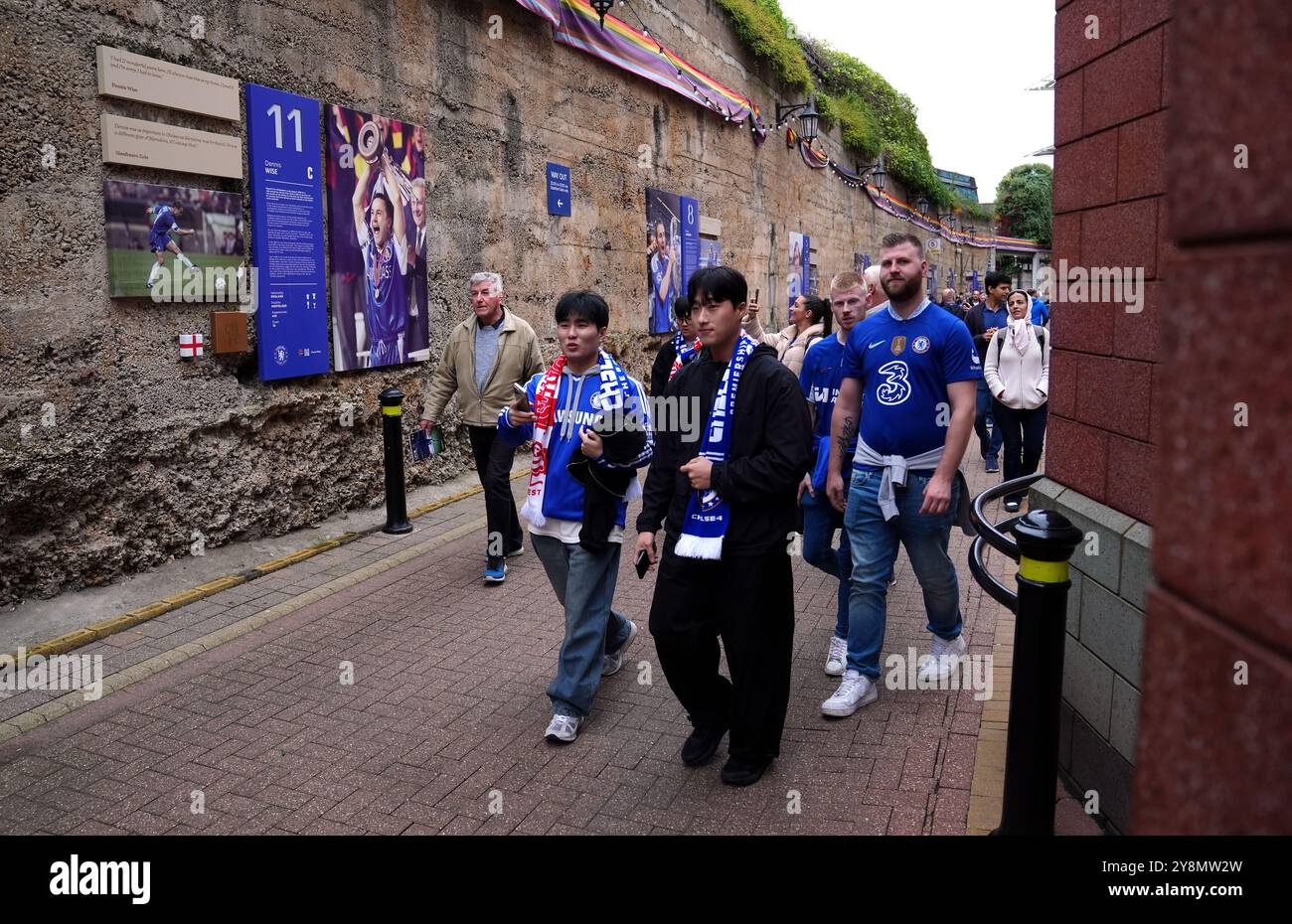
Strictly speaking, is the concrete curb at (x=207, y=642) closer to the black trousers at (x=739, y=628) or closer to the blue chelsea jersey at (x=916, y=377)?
the black trousers at (x=739, y=628)

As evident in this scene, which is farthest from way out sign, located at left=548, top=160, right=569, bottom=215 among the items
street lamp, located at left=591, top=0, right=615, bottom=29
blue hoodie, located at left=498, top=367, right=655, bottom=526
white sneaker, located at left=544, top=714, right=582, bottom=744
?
white sneaker, located at left=544, top=714, right=582, bottom=744

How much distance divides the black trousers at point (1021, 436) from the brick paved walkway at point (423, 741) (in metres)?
3.06

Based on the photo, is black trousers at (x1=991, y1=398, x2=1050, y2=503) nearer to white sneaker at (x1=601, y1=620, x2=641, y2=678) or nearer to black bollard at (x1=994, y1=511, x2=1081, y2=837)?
white sneaker at (x1=601, y1=620, x2=641, y2=678)

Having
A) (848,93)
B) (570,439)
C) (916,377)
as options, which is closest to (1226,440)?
(916,377)

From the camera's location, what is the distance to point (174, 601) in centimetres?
607

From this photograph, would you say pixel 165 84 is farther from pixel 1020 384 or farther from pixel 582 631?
pixel 1020 384

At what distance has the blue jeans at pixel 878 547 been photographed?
4.50 m

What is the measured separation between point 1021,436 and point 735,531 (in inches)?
233

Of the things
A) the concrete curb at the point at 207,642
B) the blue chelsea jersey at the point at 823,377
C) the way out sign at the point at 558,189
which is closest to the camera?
the concrete curb at the point at 207,642

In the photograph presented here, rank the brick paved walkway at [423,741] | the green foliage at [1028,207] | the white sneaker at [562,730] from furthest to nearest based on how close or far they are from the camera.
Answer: the green foliage at [1028,207], the white sneaker at [562,730], the brick paved walkway at [423,741]

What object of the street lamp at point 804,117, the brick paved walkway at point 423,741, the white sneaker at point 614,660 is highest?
the street lamp at point 804,117

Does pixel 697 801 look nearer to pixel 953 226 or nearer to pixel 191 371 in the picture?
pixel 191 371

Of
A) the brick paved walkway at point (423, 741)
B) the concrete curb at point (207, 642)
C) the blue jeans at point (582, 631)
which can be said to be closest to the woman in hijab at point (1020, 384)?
the brick paved walkway at point (423, 741)

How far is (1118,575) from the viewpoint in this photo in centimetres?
331
